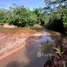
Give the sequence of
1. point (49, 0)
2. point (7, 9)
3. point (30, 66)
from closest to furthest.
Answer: point (30, 66)
point (49, 0)
point (7, 9)

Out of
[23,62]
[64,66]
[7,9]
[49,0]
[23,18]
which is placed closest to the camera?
[64,66]

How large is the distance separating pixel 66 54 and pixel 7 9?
3617cm

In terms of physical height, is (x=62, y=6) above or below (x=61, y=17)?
above

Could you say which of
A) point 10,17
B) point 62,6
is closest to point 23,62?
point 62,6

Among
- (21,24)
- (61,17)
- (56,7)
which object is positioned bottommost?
(21,24)

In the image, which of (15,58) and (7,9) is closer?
(15,58)

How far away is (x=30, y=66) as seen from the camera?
8.09 m

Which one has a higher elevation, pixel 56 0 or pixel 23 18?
pixel 56 0

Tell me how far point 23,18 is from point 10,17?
498 cm

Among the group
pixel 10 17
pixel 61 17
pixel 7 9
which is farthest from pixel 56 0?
pixel 7 9

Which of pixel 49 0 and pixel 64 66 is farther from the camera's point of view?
pixel 49 0

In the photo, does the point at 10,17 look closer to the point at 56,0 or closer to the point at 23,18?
the point at 23,18

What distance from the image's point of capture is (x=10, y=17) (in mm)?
36969

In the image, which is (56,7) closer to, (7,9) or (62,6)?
(62,6)
